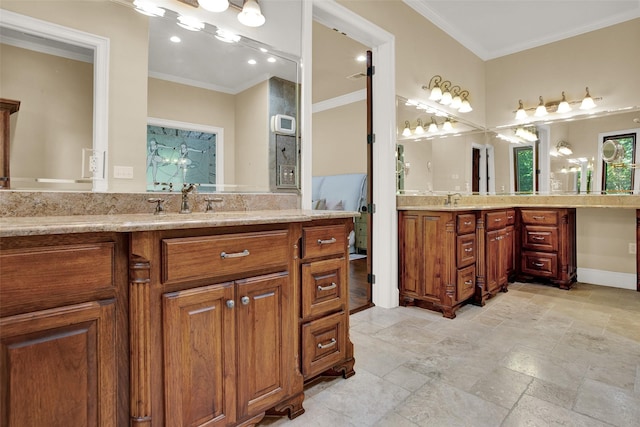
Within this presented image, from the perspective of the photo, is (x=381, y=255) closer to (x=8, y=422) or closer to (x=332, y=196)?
(x=8, y=422)

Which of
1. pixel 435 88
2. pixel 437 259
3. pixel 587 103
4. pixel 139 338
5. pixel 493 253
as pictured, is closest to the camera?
pixel 139 338

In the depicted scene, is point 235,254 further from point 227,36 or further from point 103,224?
point 227,36

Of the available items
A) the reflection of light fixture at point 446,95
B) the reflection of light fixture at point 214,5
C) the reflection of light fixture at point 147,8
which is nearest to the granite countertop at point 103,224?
the reflection of light fixture at point 147,8

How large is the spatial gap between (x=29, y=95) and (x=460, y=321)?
9.89 feet

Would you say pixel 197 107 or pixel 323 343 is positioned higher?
pixel 197 107

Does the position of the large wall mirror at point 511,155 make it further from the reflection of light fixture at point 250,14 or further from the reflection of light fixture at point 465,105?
the reflection of light fixture at point 250,14

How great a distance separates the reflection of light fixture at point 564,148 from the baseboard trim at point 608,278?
1.38 meters

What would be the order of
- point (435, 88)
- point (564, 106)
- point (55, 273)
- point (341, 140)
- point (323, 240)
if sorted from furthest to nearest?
point (341, 140)
point (564, 106)
point (435, 88)
point (323, 240)
point (55, 273)

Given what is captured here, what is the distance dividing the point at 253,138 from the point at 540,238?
11.1 ft

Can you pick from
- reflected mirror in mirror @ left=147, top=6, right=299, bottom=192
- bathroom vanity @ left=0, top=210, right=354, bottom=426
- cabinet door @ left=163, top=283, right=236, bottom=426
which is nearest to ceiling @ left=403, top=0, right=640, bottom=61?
reflected mirror in mirror @ left=147, top=6, right=299, bottom=192

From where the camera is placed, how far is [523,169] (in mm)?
4293

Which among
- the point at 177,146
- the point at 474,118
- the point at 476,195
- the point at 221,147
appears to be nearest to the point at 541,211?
the point at 476,195

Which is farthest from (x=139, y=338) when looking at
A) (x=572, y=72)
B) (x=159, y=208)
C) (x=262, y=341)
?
(x=572, y=72)

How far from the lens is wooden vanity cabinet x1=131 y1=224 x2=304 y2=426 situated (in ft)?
3.60
